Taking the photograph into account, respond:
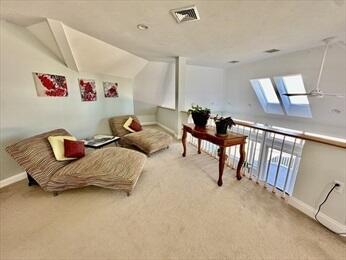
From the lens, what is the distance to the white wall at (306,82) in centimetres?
349

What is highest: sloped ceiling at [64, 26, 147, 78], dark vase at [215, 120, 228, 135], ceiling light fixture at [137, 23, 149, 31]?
ceiling light fixture at [137, 23, 149, 31]

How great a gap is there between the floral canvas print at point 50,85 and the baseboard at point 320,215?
421cm

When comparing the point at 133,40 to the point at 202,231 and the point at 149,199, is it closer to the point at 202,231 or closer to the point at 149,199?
the point at 149,199

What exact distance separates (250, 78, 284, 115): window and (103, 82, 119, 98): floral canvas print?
4.75m

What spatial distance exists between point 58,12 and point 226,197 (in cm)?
330

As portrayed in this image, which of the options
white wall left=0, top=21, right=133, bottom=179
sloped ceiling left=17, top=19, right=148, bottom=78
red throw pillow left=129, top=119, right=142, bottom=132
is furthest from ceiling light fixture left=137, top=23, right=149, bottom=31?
red throw pillow left=129, top=119, right=142, bottom=132

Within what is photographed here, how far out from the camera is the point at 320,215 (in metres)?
1.66

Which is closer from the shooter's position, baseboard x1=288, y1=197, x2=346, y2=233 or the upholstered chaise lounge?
baseboard x1=288, y1=197, x2=346, y2=233

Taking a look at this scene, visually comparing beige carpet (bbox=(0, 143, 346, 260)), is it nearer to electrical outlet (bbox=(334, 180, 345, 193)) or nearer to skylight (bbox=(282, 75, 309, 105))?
electrical outlet (bbox=(334, 180, 345, 193))

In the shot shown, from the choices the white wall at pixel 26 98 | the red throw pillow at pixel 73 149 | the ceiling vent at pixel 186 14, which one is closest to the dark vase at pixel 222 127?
the ceiling vent at pixel 186 14

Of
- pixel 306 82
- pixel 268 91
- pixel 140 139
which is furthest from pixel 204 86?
pixel 140 139

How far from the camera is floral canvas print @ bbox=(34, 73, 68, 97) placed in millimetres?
2643

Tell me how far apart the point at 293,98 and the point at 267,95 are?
0.85m

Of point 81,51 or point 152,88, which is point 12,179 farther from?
point 152,88
